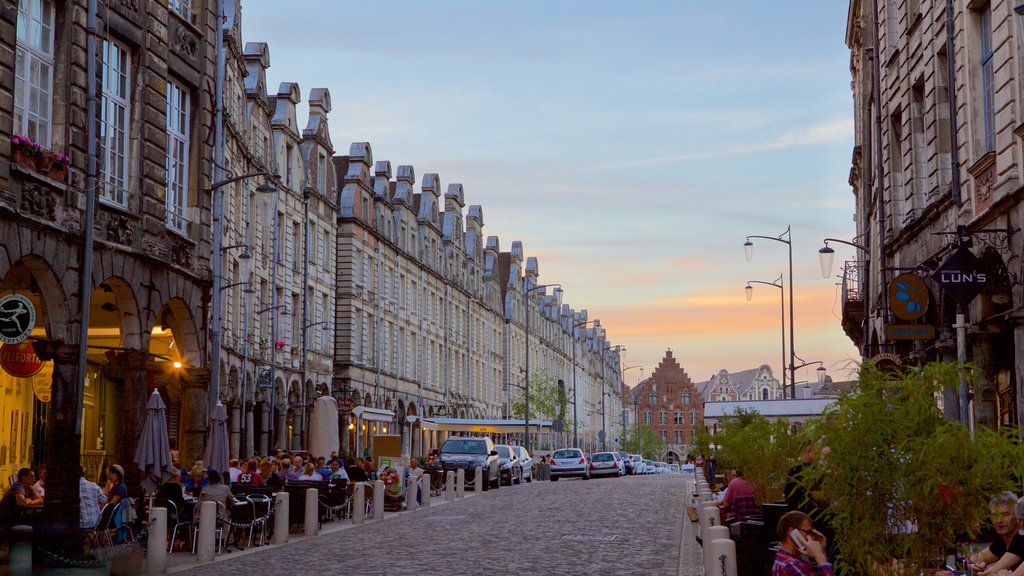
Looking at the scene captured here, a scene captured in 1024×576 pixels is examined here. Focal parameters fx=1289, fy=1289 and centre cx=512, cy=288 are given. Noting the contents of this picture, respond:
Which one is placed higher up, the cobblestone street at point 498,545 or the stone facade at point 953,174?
the stone facade at point 953,174

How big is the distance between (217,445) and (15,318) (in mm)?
6693

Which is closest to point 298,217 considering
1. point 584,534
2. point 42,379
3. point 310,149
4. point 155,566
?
point 310,149

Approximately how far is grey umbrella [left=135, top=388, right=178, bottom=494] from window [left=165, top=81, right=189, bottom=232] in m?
4.80

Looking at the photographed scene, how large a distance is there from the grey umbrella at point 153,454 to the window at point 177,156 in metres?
4.80

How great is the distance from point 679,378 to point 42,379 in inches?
6421

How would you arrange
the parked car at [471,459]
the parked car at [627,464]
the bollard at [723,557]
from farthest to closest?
the parked car at [627,464], the parked car at [471,459], the bollard at [723,557]

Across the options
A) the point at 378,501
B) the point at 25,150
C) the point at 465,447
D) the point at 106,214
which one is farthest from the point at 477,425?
the point at 25,150

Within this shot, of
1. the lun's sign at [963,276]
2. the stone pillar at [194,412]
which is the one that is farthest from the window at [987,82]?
the stone pillar at [194,412]

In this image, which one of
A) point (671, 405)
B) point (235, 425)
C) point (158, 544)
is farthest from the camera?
point (671, 405)

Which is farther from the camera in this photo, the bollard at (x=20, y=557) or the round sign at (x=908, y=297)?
the round sign at (x=908, y=297)

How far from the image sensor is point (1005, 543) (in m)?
11.2

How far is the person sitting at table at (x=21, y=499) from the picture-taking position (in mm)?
17641

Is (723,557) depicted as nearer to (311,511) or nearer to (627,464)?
(311,511)

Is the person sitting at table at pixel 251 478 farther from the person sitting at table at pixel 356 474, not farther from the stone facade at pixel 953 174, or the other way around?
the stone facade at pixel 953 174
